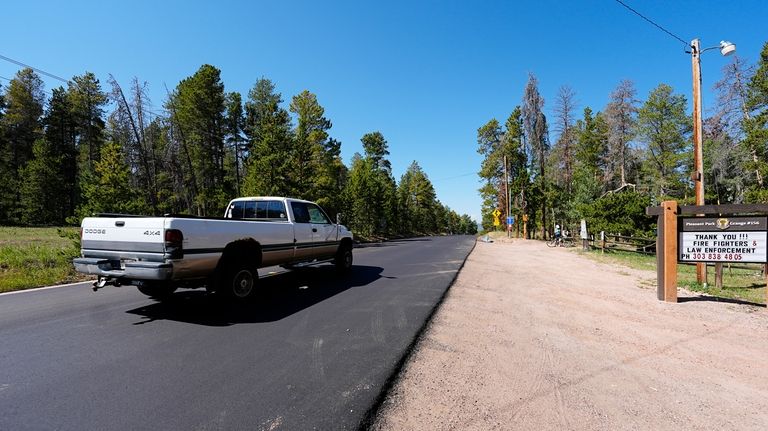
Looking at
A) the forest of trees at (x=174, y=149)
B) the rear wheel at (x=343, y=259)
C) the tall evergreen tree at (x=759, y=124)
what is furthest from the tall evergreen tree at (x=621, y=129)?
the rear wheel at (x=343, y=259)

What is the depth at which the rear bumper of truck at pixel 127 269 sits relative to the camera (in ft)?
17.3

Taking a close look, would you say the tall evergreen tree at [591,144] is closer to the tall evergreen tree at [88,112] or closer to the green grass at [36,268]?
the green grass at [36,268]

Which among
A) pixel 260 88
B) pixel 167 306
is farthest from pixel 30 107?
pixel 167 306

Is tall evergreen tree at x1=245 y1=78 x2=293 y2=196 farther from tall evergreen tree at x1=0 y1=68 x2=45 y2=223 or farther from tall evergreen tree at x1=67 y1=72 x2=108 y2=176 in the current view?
tall evergreen tree at x1=0 y1=68 x2=45 y2=223

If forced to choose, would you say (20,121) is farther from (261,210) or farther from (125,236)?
(125,236)

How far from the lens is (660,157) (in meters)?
38.0

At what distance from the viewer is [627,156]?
140ft

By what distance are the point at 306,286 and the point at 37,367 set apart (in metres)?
5.14

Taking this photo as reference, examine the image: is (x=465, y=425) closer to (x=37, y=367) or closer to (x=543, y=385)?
(x=543, y=385)

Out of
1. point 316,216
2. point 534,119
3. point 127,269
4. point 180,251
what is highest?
point 534,119

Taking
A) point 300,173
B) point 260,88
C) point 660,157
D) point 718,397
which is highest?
point 260,88

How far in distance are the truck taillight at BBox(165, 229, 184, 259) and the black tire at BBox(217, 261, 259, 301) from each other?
1.11 meters

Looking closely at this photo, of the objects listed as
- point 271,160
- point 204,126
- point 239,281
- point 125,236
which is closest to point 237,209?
point 239,281

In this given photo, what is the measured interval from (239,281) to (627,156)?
49364 mm
